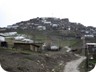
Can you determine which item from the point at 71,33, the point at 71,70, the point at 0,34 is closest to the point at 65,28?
the point at 71,33

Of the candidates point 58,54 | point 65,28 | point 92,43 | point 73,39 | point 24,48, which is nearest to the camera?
point 92,43

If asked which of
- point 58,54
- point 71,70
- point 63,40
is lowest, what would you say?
point 71,70

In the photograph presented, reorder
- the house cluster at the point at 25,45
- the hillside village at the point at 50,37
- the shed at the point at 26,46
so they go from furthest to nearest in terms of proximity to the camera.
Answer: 1. the shed at the point at 26,46
2. the house cluster at the point at 25,45
3. the hillside village at the point at 50,37

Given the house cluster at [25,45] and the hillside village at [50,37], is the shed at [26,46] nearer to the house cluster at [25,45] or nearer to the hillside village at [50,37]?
the house cluster at [25,45]

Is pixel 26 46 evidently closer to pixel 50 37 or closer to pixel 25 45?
pixel 25 45

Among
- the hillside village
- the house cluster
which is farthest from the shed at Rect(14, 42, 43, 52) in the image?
the hillside village

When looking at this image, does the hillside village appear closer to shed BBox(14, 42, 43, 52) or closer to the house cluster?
the house cluster

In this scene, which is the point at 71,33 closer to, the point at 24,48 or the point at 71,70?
the point at 71,70

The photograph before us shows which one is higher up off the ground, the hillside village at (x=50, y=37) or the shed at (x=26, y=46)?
the hillside village at (x=50, y=37)

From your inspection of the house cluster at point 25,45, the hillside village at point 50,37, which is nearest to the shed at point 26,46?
the house cluster at point 25,45

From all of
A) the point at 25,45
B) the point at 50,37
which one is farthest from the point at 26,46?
the point at 50,37

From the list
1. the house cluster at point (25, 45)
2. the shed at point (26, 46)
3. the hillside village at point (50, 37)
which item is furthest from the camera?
the shed at point (26, 46)
